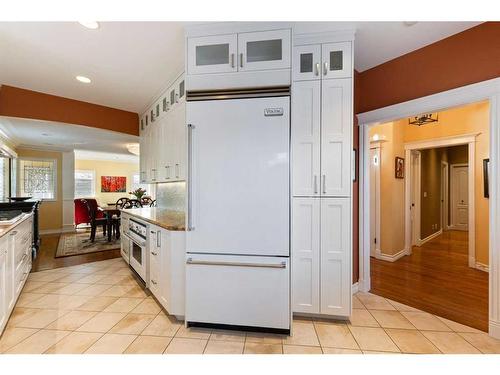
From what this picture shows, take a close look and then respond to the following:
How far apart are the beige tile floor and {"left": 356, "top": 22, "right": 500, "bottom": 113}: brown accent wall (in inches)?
86.6

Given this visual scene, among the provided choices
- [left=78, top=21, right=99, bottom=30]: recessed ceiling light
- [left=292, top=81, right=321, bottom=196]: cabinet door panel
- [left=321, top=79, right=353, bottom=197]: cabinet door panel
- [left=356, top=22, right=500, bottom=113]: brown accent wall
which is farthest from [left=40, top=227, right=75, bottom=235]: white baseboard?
[left=356, top=22, right=500, bottom=113]: brown accent wall

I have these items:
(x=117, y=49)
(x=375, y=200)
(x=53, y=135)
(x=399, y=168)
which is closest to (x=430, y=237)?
(x=399, y=168)

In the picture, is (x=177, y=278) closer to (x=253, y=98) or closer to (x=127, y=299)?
(x=127, y=299)

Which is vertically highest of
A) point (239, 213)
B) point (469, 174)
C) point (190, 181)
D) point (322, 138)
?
point (322, 138)

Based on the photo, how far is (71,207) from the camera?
281 inches

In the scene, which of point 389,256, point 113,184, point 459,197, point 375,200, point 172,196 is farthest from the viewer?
point 113,184

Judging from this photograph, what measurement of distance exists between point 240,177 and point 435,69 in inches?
86.2

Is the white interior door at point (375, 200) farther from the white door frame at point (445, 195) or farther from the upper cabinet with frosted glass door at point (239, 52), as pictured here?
the white door frame at point (445, 195)

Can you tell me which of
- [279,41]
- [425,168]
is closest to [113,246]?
[279,41]

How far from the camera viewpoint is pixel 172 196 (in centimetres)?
392

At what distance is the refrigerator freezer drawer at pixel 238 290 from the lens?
198 centimetres

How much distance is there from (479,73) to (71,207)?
897 centimetres

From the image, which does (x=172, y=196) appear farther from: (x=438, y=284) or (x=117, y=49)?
(x=438, y=284)

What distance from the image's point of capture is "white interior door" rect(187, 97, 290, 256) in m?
1.96
